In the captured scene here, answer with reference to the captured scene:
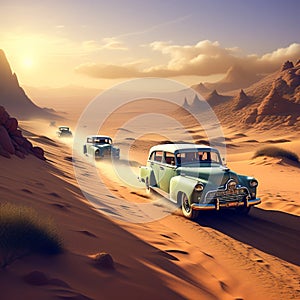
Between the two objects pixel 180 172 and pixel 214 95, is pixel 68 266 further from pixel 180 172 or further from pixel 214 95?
pixel 214 95

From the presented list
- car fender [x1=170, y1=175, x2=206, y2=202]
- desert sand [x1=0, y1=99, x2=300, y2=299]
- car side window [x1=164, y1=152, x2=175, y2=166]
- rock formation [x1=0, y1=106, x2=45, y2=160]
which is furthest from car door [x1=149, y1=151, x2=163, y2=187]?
rock formation [x1=0, y1=106, x2=45, y2=160]

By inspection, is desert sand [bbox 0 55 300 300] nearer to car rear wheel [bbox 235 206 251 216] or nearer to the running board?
car rear wheel [bbox 235 206 251 216]

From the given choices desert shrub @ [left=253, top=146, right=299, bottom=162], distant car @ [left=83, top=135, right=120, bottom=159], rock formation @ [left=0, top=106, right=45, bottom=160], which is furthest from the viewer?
desert shrub @ [left=253, top=146, right=299, bottom=162]

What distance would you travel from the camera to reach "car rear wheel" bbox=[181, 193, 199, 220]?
818 cm

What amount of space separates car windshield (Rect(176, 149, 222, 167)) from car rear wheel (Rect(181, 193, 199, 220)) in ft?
3.97

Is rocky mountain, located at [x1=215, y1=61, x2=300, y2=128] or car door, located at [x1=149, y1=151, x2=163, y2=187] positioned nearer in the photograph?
car door, located at [x1=149, y1=151, x2=163, y2=187]

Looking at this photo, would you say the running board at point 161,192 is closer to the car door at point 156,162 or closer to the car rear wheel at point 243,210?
the car door at point 156,162

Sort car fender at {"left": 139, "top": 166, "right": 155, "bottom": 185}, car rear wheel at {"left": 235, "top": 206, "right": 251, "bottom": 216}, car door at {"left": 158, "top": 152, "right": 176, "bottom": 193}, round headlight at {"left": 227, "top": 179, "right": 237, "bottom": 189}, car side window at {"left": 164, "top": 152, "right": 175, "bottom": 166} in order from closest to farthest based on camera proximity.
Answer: round headlight at {"left": 227, "top": 179, "right": 237, "bottom": 189}
car rear wheel at {"left": 235, "top": 206, "right": 251, "bottom": 216}
car door at {"left": 158, "top": 152, "right": 176, "bottom": 193}
car side window at {"left": 164, "top": 152, "right": 175, "bottom": 166}
car fender at {"left": 139, "top": 166, "right": 155, "bottom": 185}

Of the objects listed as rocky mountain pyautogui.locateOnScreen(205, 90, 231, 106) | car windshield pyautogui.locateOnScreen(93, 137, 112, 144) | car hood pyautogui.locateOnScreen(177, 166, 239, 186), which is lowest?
car hood pyautogui.locateOnScreen(177, 166, 239, 186)

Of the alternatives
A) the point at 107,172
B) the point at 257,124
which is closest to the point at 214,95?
the point at 257,124

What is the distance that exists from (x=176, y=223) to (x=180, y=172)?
166cm

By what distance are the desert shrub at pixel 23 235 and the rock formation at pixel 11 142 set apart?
820cm

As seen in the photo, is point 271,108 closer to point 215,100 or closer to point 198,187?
point 215,100

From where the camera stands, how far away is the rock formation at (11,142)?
40.1 ft
